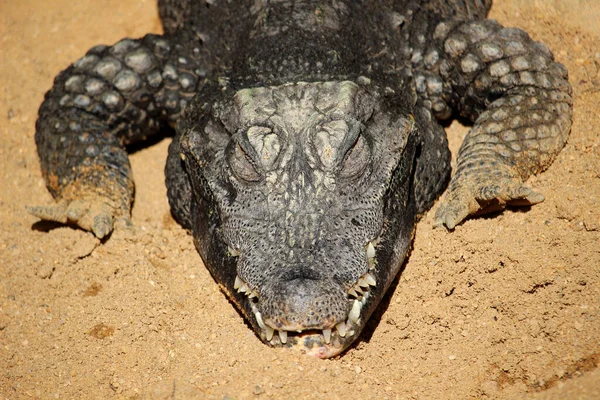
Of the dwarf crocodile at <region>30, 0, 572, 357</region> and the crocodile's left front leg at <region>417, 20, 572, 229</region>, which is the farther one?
the crocodile's left front leg at <region>417, 20, 572, 229</region>

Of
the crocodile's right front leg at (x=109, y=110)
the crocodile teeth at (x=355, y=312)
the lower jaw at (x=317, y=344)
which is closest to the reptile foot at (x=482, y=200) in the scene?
the crocodile teeth at (x=355, y=312)

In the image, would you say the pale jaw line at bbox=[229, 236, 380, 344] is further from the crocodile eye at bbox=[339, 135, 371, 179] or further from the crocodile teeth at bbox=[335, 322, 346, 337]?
the crocodile eye at bbox=[339, 135, 371, 179]

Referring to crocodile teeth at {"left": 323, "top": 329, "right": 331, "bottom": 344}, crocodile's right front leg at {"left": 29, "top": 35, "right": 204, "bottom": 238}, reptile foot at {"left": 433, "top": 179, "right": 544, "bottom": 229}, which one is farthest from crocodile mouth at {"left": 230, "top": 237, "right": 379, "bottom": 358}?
crocodile's right front leg at {"left": 29, "top": 35, "right": 204, "bottom": 238}

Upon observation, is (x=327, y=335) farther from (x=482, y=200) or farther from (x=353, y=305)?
(x=482, y=200)

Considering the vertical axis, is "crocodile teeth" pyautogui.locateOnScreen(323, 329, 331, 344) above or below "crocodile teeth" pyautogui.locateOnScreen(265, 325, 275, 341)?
above

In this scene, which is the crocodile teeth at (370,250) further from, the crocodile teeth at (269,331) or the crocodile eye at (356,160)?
the crocodile teeth at (269,331)

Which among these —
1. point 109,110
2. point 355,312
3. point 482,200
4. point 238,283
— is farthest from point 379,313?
point 109,110
